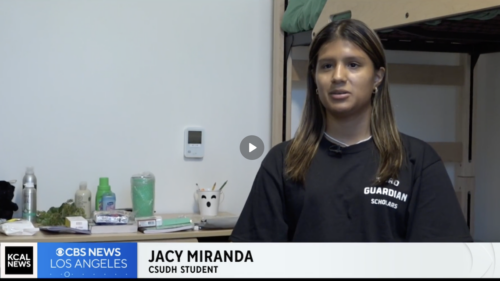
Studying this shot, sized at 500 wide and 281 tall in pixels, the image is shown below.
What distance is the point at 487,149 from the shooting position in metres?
2.88

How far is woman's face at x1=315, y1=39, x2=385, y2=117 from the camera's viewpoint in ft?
3.86

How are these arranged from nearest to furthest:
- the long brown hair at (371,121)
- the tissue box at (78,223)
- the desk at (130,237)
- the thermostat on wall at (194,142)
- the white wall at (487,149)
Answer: the long brown hair at (371,121), the desk at (130,237), the tissue box at (78,223), the thermostat on wall at (194,142), the white wall at (487,149)

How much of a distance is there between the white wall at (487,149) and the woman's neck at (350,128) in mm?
1812

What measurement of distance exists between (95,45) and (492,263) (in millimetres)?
1895

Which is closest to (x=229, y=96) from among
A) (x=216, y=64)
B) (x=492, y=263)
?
(x=216, y=64)

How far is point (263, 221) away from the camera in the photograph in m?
1.18

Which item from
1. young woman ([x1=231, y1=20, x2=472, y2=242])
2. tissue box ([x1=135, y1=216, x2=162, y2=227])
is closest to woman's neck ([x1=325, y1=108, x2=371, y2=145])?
young woman ([x1=231, y1=20, x2=472, y2=242])

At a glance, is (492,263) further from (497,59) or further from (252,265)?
(497,59)

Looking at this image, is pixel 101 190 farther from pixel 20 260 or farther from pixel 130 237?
pixel 20 260

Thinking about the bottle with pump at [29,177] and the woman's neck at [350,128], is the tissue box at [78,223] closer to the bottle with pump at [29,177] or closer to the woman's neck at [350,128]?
the bottle with pump at [29,177]

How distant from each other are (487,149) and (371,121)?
186 centimetres
